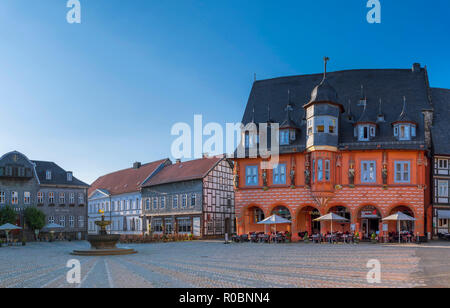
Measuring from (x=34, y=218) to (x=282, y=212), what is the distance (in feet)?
86.4

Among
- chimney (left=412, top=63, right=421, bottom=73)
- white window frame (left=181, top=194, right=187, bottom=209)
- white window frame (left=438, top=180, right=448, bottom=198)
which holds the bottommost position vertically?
white window frame (left=181, top=194, right=187, bottom=209)

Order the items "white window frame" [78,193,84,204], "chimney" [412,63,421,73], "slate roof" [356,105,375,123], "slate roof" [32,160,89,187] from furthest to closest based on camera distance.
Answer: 1. "white window frame" [78,193,84,204]
2. "slate roof" [32,160,89,187]
3. "chimney" [412,63,421,73]
4. "slate roof" [356,105,375,123]

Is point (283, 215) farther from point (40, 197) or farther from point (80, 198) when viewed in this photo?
point (40, 197)

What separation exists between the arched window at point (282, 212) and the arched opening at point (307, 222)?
2.76ft

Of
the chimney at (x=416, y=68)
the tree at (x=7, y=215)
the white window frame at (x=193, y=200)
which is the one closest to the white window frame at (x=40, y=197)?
the tree at (x=7, y=215)

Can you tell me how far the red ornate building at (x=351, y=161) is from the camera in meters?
33.6

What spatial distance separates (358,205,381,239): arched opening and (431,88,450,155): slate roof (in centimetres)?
710

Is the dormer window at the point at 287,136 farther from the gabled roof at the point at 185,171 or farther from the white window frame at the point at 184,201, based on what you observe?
the white window frame at the point at 184,201

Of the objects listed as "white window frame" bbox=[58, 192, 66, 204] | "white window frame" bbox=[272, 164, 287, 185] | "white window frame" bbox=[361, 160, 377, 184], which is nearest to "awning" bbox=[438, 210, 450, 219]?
"white window frame" bbox=[361, 160, 377, 184]

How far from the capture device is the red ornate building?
3359cm

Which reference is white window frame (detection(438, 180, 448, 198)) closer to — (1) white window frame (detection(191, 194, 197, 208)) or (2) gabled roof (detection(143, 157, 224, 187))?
(2) gabled roof (detection(143, 157, 224, 187))

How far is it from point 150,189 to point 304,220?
21085 mm

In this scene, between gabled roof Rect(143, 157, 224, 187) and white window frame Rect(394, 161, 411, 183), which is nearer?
white window frame Rect(394, 161, 411, 183)
